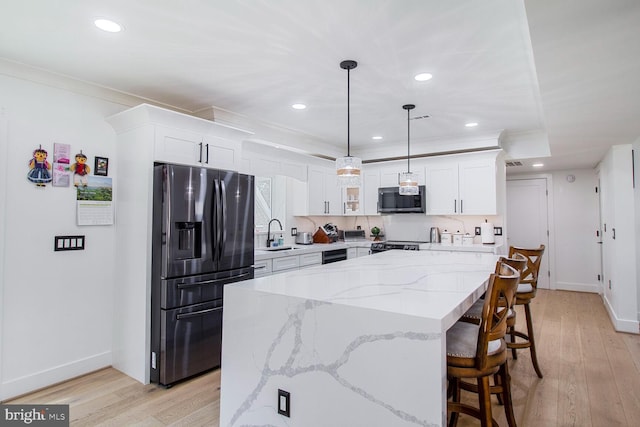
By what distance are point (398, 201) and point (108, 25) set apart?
420 cm

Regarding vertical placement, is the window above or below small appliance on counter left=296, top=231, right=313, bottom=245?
above

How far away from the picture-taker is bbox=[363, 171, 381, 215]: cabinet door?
5703mm

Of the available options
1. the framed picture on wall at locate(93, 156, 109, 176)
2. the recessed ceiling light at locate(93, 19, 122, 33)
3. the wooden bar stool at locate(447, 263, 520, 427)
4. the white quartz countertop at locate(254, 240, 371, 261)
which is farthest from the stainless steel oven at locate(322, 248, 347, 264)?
the recessed ceiling light at locate(93, 19, 122, 33)

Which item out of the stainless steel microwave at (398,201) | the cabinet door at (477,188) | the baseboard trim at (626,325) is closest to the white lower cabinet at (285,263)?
the stainless steel microwave at (398,201)

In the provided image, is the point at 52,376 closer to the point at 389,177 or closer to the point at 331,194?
the point at 331,194

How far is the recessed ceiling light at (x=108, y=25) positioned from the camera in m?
2.06

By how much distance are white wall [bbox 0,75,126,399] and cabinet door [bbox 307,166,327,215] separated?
2565mm

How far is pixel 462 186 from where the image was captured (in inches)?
196

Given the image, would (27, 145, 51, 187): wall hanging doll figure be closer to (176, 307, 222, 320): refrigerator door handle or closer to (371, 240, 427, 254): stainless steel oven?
(176, 307, 222, 320): refrigerator door handle

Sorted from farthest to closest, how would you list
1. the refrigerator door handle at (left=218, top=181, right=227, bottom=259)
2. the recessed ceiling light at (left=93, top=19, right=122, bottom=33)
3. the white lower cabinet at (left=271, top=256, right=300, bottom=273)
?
the white lower cabinet at (left=271, top=256, right=300, bottom=273), the refrigerator door handle at (left=218, top=181, right=227, bottom=259), the recessed ceiling light at (left=93, top=19, right=122, bottom=33)

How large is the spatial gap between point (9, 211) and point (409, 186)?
3.26 metres

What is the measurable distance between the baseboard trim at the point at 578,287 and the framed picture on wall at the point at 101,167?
693cm

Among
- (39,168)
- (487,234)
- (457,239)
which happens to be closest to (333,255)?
(457,239)

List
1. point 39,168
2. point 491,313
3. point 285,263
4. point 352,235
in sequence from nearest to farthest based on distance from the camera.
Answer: point 491,313 → point 39,168 → point 285,263 → point 352,235
